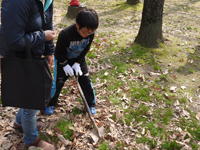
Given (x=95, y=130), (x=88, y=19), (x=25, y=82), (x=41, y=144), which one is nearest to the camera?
(x=25, y=82)

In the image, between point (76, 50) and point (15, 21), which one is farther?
point (76, 50)

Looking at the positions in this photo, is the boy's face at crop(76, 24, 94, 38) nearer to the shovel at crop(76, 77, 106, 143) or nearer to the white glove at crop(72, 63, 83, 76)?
the white glove at crop(72, 63, 83, 76)

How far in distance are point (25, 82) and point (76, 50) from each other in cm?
131

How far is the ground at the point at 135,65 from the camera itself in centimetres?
323

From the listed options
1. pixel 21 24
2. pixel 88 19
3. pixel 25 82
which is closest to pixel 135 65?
pixel 88 19

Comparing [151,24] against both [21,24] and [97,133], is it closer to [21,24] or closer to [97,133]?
[97,133]

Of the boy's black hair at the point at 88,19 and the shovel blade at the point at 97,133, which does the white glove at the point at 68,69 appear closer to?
the boy's black hair at the point at 88,19

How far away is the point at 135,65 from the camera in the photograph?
5438 millimetres

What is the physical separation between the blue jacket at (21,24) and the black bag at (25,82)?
121mm

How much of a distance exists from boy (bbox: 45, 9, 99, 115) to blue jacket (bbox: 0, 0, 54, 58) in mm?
662

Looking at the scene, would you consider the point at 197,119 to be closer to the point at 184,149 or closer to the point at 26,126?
the point at 184,149

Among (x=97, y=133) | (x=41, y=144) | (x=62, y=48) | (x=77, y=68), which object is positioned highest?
(x=62, y=48)

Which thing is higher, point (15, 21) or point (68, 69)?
point (15, 21)

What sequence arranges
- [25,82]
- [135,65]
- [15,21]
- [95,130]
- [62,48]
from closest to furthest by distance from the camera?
1. [15,21]
2. [25,82]
3. [62,48]
4. [95,130]
5. [135,65]
